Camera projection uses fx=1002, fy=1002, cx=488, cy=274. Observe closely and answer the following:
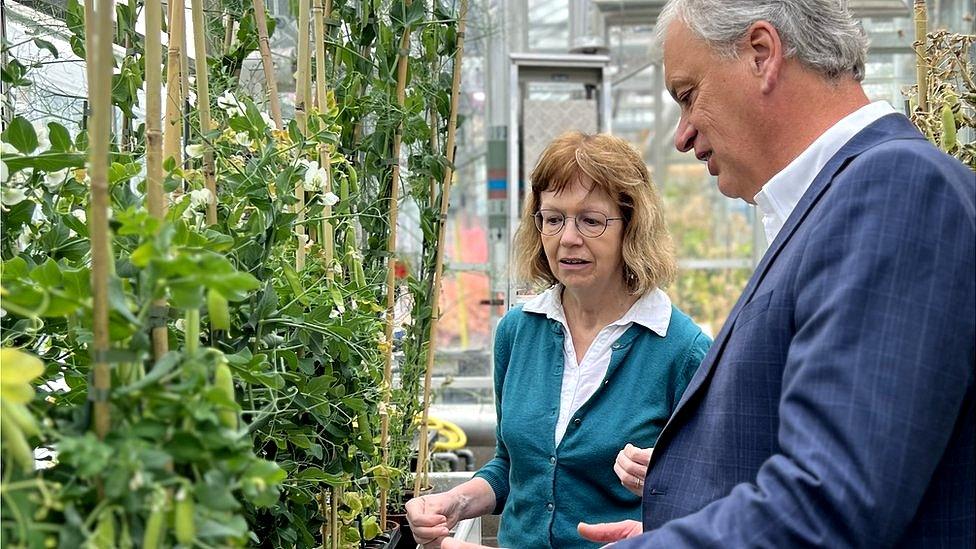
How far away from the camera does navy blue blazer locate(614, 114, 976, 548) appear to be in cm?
84

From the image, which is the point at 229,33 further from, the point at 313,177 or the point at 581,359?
the point at 581,359

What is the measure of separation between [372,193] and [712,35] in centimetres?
107

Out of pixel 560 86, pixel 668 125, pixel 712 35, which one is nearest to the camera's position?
pixel 712 35

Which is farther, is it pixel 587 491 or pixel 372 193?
pixel 372 193

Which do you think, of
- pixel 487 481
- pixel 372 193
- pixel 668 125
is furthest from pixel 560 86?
pixel 668 125

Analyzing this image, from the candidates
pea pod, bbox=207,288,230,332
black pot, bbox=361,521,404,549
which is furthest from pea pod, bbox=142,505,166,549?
black pot, bbox=361,521,404,549

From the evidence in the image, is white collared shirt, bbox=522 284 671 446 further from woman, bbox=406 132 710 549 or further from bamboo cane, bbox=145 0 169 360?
bamboo cane, bbox=145 0 169 360

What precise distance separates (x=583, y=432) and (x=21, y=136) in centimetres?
113

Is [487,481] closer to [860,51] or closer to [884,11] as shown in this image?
[860,51]

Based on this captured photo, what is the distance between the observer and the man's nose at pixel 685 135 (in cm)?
121

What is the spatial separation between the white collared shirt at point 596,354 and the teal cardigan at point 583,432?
0.01 m

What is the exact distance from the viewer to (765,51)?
1108 millimetres

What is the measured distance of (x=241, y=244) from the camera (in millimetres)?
1079

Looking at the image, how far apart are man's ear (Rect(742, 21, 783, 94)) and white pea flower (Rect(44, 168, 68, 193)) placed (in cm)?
74
